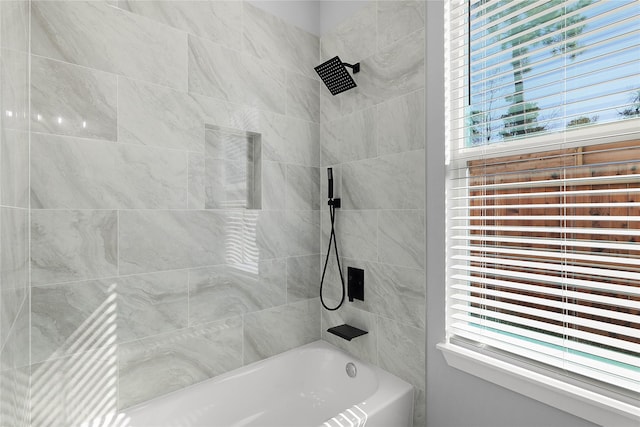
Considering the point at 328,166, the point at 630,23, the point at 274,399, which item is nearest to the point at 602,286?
the point at 630,23

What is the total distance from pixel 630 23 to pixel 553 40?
0.69 ft

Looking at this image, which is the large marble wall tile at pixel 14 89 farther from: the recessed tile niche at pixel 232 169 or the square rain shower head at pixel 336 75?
the square rain shower head at pixel 336 75

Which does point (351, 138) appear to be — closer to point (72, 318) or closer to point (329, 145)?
point (329, 145)

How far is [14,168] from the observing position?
0.98 meters

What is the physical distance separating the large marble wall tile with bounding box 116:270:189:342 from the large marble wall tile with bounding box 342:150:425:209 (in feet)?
3.39

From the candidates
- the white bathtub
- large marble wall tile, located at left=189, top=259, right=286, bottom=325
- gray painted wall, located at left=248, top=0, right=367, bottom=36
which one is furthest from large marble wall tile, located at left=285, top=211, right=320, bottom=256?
gray painted wall, located at left=248, top=0, right=367, bottom=36

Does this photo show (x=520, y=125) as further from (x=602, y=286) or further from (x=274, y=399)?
(x=274, y=399)

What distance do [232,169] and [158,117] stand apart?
0.45m

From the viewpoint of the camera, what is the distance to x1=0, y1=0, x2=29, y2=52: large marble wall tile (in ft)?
2.69

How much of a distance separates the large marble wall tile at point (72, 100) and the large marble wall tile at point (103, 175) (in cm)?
5

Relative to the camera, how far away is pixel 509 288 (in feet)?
4.50

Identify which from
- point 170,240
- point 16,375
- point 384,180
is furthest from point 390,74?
point 16,375

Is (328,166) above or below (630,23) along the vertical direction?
below

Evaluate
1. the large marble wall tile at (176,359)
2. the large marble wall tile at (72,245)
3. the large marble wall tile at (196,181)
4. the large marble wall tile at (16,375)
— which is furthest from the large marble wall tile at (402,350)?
the large marble wall tile at (16,375)
